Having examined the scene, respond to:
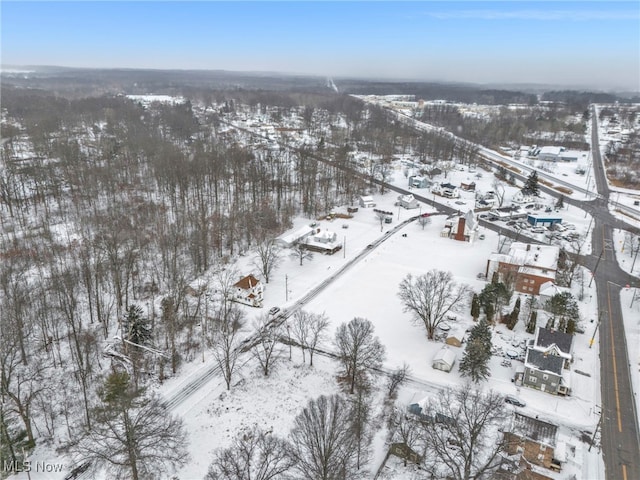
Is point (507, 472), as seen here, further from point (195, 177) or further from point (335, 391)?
point (195, 177)

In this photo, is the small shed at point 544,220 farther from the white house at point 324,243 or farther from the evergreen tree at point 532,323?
the white house at point 324,243

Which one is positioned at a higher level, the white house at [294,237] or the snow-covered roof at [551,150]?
the snow-covered roof at [551,150]

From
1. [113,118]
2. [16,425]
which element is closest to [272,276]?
[16,425]

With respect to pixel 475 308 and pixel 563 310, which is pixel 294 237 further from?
pixel 563 310

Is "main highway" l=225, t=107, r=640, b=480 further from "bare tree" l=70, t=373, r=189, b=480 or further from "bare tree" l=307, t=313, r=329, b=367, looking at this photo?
"bare tree" l=70, t=373, r=189, b=480

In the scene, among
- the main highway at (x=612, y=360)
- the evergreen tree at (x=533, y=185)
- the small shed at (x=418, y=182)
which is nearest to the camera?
the main highway at (x=612, y=360)

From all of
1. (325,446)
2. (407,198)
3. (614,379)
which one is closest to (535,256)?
(614,379)

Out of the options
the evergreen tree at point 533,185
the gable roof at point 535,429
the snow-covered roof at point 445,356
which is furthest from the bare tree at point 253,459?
the evergreen tree at point 533,185
